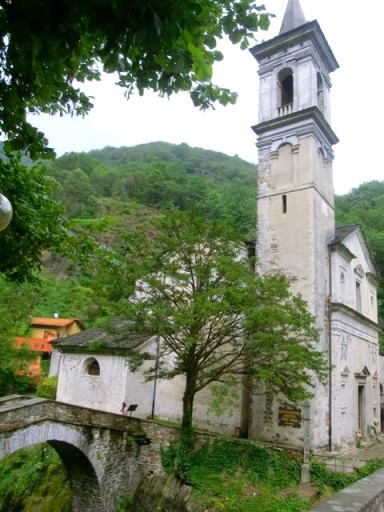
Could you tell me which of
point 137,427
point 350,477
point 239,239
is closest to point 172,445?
point 137,427

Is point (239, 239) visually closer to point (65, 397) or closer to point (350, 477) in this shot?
point (350, 477)

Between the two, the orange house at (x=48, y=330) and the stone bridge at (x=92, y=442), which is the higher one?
the orange house at (x=48, y=330)

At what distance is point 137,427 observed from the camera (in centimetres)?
1514

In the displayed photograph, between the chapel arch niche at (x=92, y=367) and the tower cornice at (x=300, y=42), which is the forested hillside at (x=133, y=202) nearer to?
the chapel arch niche at (x=92, y=367)

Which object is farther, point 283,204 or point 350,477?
point 283,204

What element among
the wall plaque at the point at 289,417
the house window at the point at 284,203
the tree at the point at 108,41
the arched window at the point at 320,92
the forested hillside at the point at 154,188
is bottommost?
the wall plaque at the point at 289,417

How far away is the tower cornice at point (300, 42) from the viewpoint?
64.1 feet

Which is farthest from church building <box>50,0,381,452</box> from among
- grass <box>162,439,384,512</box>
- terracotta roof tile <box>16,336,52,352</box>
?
terracotta roof tile <box>16,336,52,352</box>

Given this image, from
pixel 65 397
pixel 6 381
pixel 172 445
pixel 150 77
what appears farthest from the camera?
pixel 6 381

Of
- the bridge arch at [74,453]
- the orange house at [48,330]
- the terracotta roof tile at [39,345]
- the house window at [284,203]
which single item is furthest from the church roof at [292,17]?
the orange house at [48,330]

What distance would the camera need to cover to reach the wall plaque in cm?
1584

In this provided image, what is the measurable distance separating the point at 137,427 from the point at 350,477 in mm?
7050

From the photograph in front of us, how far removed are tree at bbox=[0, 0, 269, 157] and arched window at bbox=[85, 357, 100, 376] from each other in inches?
685

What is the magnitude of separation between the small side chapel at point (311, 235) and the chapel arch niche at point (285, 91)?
52 millimetres
